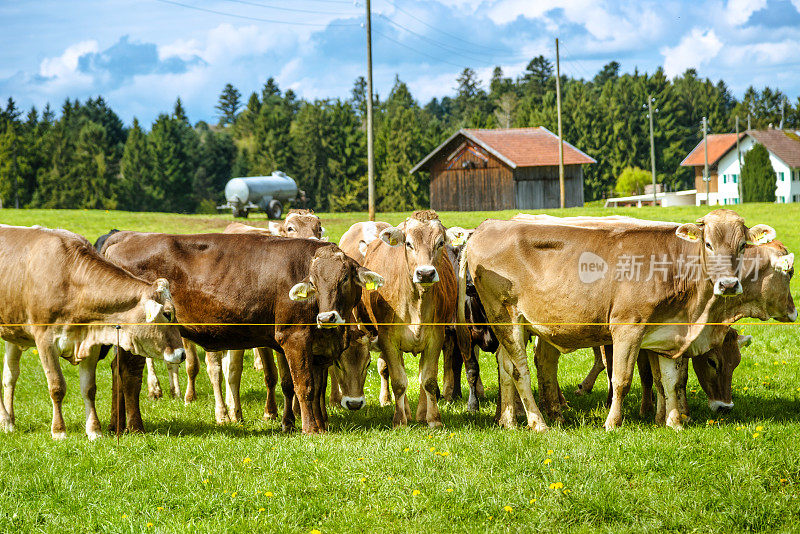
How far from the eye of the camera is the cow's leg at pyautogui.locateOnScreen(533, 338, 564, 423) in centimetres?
1020

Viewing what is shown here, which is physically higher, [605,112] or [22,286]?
[605,112]

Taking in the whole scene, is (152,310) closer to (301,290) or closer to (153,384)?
(301,290)

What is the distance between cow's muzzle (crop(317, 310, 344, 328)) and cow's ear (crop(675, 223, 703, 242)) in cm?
390

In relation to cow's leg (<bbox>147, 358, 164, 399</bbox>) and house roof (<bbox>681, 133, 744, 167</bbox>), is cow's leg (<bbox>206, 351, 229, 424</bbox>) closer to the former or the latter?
cow's leg (<bbox>147, 358, 164, 399</bbox>)

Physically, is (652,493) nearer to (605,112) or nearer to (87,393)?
(87,393)

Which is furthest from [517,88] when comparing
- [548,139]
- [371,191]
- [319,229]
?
[319,229]

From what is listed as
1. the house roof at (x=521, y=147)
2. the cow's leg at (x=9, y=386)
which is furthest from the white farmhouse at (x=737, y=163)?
the cow's leg at (x=9, y=386)

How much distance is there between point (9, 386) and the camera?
10.6m

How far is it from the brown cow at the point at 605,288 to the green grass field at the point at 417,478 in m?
0.92

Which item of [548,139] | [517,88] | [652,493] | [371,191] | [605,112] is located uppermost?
[517,88]

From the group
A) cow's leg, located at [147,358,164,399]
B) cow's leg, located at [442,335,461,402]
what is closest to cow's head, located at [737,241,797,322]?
cow's leg, located at [442,335,461,402]

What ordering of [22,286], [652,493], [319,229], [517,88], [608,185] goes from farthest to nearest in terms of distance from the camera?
[517,88], [608,185], [319,229], [22,286], [652,493]

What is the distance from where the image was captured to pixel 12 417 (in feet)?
34.5

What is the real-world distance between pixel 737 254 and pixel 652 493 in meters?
3.26
